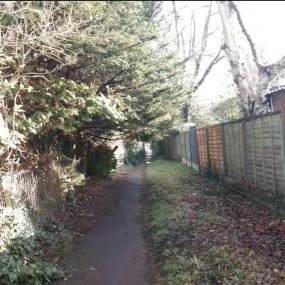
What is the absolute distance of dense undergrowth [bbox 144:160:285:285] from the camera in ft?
18.5

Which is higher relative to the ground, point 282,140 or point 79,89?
point 79,89

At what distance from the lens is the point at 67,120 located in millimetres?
8695

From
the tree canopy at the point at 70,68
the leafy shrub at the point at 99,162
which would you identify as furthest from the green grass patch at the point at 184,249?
the leafy shrub at the point at 99,162

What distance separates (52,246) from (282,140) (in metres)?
4.84

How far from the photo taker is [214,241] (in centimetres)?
707

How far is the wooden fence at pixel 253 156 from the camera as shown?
7812mm

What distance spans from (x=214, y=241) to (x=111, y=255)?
1.95 meters

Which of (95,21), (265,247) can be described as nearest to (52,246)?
(265,247)

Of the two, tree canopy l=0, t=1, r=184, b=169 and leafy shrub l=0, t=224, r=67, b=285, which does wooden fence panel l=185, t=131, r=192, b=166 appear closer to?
tree canopy l=0, t=1, r=184, b=169

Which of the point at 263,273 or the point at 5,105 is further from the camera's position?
the point at 5,105

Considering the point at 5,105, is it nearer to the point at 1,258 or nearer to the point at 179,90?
the point at 1,258

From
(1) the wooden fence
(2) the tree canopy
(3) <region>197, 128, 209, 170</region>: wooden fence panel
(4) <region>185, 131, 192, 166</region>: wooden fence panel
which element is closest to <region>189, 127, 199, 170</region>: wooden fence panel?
(4) <region>185, 131, 192, 166</region>: wooden fence panel

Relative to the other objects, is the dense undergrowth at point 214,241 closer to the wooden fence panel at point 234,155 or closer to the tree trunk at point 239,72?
the wooden fence panel at point 234,155

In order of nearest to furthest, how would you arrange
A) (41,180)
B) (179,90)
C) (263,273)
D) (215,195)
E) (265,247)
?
(263,273), (265,247), (41,180), (215,195), (179,90)
